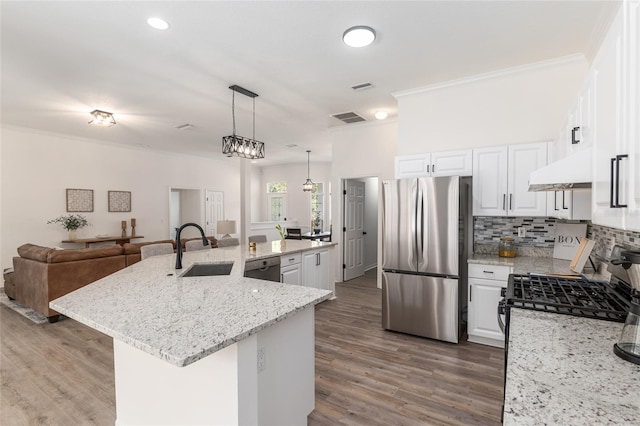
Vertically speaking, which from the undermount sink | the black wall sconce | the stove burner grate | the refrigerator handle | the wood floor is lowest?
the wood floor

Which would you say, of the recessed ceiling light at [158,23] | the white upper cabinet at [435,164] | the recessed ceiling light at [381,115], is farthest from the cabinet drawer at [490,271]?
the recessed ceiling light at [158,23]

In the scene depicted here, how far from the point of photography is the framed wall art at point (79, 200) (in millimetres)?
6508

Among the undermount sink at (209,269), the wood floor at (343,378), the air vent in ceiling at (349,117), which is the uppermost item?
the air vent in ceiling at (349,117)

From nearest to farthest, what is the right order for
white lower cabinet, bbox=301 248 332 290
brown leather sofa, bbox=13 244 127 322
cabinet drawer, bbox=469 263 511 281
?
1. cabinet drawer, bbox=469 263 511 281
2. brown leather sofa, bbox=13 244 127 322
3. white lower cabinet, bbox=301 248 332 290

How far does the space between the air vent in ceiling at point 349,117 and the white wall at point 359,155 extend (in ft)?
0.83

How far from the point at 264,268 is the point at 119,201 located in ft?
18.2

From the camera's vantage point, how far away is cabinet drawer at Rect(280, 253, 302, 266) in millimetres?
3951

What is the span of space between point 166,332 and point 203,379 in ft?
1.16

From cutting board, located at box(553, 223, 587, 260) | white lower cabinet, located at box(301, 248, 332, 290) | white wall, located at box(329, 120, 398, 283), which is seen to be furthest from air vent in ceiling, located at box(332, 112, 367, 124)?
cutting board, located at box(553, 223, 587, 260)

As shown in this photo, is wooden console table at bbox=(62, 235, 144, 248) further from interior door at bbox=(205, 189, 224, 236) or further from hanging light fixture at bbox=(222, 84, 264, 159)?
hanging light fixture at bbox=(222, 84, 264, 159)

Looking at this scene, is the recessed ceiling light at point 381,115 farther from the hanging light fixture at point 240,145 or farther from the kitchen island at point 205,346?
the kitchen island at point 205,346

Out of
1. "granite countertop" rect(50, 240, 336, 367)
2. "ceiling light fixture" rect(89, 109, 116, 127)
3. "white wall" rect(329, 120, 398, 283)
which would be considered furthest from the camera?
"white wall" rect(329, 120, 398, 283)

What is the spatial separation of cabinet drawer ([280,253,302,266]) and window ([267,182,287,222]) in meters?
6.77

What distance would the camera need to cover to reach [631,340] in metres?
1.14
